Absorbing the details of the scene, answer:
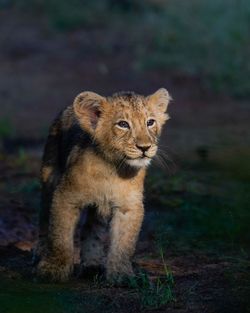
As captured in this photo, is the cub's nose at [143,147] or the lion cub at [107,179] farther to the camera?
the lion cub at [107,179]

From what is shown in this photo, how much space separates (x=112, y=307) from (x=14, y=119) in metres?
8.99

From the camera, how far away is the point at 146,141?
6.01 m

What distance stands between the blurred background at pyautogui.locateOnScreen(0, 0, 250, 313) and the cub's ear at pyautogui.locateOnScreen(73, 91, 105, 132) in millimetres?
793

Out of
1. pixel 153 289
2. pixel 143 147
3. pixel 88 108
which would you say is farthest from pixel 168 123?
pixel 153 289

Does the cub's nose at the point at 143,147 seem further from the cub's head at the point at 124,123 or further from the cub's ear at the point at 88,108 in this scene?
the cub's ear at the point at 88,108

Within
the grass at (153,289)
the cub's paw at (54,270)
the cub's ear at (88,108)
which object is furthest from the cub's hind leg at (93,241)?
the cub's ear at (88,108)

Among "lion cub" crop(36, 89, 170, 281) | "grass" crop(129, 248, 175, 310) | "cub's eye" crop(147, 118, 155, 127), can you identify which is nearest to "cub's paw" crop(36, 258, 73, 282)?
"lion cub" crop(36, 89, 170, 281)

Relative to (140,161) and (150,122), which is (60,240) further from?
(150,122)

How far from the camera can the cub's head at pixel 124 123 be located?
6.05 m

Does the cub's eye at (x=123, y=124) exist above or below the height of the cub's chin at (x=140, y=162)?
above

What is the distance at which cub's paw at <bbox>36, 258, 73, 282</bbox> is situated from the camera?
6.14 meters

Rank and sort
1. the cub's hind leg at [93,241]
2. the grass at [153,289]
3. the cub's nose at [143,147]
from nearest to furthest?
1. the grass at [153,289]
2. the cub's nose at [143,147]
3. the cub's hind leg at [93,241]

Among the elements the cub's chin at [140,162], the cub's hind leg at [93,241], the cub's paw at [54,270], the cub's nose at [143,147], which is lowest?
the cub's paw at [54,270]

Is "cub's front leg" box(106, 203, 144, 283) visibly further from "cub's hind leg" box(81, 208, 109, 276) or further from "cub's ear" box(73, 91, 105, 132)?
"cub's ear" box(73, 91, 105, 132)
